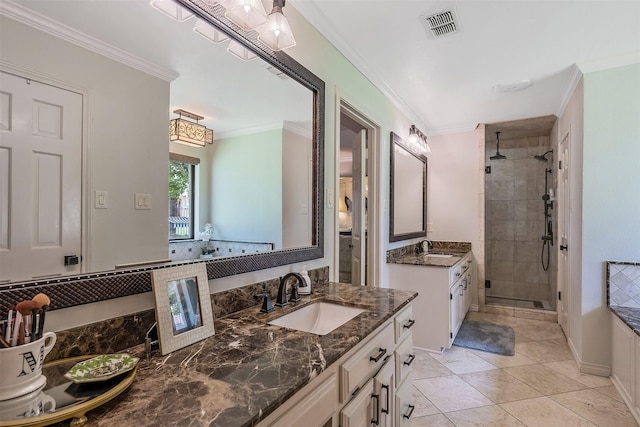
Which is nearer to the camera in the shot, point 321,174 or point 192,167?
point 192,167

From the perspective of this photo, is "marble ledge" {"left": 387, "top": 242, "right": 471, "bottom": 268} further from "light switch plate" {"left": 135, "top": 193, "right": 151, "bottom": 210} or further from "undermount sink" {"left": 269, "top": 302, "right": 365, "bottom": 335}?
"light switch plate" {"left": 135, "top": 193, "right": 151, "bottom": 210}

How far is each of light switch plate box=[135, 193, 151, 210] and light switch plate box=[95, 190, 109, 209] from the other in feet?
0.33

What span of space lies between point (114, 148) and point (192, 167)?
1.01ft

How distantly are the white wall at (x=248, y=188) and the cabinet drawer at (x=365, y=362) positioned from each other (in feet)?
2.23

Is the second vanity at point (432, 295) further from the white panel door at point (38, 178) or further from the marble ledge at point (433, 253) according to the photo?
the white panel door at point (38, 178)

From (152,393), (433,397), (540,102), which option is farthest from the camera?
(540,102)

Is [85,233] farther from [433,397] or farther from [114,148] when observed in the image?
[433,397]

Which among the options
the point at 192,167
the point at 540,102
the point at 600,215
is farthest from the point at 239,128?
Result: the point at 540,102


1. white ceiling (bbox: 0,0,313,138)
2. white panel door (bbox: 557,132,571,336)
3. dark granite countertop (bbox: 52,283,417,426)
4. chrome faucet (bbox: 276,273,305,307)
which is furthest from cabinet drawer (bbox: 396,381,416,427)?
white panel door (bbox: 557,132,571,336)

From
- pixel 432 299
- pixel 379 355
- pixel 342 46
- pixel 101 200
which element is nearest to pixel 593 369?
pixel 432 299

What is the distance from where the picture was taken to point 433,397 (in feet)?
7.43

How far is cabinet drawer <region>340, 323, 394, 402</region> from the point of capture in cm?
106

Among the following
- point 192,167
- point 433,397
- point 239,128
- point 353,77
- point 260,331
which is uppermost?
point 353,77

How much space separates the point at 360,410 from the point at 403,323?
0.56 m
